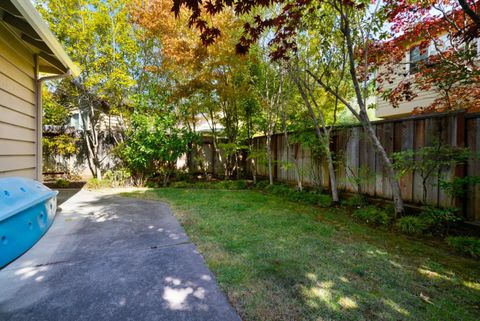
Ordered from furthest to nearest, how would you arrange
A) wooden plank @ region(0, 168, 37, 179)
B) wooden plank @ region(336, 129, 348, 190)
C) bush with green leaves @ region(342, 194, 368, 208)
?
wooden plank @ region(336, 129, 348, 190), bush with green leaves @ region(342, 194, 368, 208), wooden plank @ region(0, 168, 37, 179)

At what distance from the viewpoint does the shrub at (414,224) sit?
3188 millimetres

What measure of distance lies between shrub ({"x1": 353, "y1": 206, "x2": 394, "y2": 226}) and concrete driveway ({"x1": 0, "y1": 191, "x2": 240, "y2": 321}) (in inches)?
111

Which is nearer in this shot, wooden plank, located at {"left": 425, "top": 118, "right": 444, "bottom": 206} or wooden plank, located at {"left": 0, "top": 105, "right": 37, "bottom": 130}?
wooden plank, located at {"left": 0, "top": 105, "right": 37, "bottom": 130}

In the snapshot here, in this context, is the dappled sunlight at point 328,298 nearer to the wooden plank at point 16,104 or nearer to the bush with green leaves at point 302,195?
the bush with green leaves at point 302,195

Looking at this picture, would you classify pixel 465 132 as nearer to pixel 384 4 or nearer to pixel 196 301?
pixel 384 4

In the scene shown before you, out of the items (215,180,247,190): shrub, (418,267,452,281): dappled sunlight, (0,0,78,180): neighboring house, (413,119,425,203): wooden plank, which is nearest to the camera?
(418,267,452,281): dappled sunlight

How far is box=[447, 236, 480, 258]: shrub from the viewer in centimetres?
257

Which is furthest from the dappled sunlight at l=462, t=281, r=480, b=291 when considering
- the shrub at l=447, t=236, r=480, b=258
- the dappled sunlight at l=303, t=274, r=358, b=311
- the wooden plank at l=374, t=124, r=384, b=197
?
the wooden plank at l=374, t=124, r=384, b=197

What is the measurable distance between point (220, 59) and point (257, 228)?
491cm

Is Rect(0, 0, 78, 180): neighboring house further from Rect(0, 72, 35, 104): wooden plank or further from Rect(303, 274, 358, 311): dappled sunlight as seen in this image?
Rect(303, 274, 358, 311): dappled sunlight

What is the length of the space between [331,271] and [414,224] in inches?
74.2

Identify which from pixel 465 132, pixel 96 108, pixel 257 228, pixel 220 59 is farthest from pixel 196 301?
pixel 96 108

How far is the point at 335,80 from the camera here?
199 inches

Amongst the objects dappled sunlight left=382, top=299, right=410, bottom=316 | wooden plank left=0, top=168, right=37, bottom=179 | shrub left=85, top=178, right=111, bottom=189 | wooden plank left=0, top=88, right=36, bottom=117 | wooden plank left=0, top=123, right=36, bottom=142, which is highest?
wooden plank left=0, top=88, right=36, bottom=117
